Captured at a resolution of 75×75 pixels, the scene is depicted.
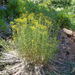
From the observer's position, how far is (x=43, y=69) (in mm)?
3779

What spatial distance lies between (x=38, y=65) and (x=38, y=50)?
286 mm

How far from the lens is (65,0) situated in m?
11.4

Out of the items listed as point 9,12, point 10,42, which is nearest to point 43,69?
point 10,42

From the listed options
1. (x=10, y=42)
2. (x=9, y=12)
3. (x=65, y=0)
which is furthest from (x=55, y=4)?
(x=10, y=42)

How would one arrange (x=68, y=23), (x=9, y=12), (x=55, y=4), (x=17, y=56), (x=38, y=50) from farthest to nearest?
(x=55, y=4)
(x=68, y=23)
(x=9, y=12)
(x=17, y=56)
(x=38, y=50)

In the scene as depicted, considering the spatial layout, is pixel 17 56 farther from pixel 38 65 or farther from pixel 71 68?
pixel 71 68

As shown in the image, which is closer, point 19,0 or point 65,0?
point 19,0

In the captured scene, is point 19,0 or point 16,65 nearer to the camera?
point 16,65

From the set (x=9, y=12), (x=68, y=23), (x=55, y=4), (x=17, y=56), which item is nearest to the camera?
(x=17, y=56)

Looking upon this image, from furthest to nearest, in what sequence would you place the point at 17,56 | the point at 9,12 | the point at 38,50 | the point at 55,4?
the point at 55,4 < the point at 9,12 < the point at 17,56 < the point at 38,50

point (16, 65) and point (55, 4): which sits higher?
point (16, 65)

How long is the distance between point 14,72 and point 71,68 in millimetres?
997

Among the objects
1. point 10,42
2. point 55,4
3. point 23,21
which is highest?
point 23,21

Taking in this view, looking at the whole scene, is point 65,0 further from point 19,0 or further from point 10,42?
point 10,42
